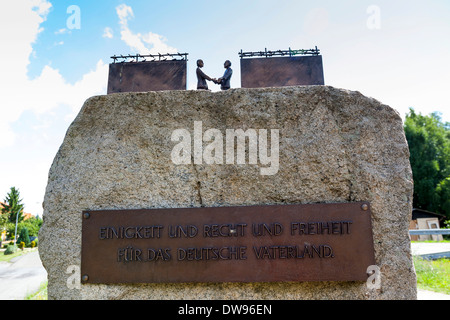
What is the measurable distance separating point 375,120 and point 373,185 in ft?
1.78

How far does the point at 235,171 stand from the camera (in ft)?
7.97

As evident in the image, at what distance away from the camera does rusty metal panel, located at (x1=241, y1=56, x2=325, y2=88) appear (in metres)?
4.95

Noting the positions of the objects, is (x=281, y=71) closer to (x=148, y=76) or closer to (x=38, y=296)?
(x=148, y=76)

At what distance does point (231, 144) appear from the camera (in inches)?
97.1

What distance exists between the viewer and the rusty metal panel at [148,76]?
498 cm

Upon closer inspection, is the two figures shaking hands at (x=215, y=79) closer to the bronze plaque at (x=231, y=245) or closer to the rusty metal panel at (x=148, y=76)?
the rusty metal panel at (x=148, y=76)

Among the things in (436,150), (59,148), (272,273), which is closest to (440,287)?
(272,273)

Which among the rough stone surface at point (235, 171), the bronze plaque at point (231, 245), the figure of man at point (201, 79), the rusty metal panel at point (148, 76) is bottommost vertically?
the bronze plaque at point (231, 245)

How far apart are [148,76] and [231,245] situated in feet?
12.1

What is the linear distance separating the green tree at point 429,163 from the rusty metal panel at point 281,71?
1063 inches

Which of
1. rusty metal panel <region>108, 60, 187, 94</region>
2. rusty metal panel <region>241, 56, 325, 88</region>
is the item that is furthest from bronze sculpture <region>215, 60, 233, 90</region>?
rusty metal panel <region>108, 60, 187, 94</region>

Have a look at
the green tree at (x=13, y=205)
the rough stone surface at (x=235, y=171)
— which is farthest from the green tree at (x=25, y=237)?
the rough stone surface at (x=235, y=171)

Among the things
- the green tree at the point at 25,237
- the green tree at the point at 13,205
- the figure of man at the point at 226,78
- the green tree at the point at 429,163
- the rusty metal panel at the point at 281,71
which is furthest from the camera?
the green tree at the point at 13,205

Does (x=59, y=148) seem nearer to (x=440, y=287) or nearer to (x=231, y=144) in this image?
(x=231, y=144)
